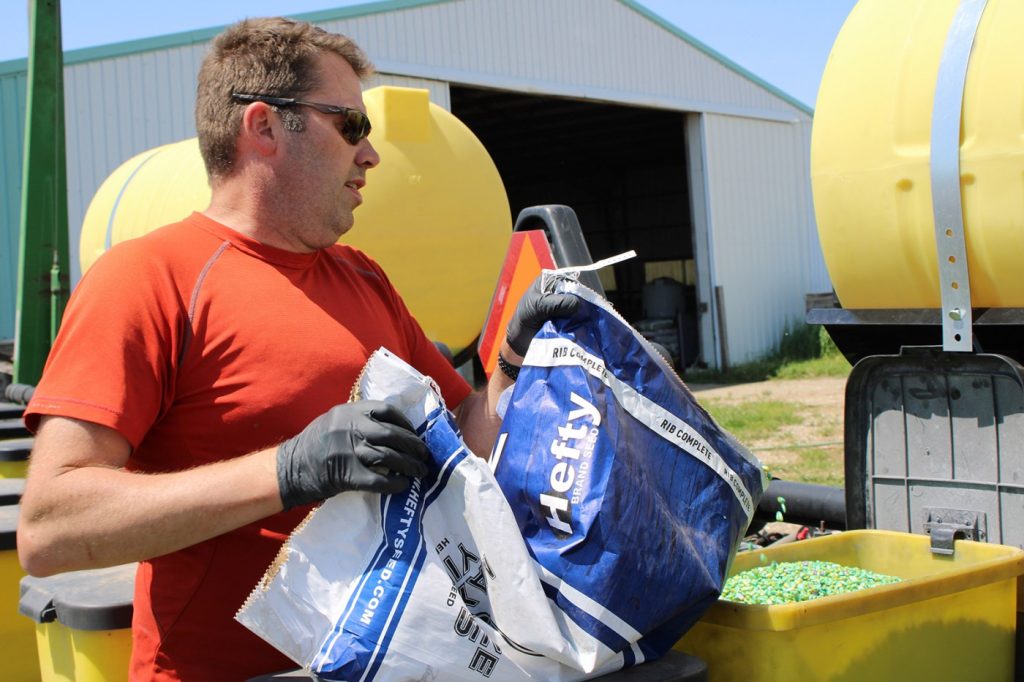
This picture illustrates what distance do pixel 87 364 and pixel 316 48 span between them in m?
0.72

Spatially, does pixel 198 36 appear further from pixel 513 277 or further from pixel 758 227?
pixel 758 227

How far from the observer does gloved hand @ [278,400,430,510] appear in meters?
1.41

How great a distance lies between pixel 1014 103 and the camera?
208cm

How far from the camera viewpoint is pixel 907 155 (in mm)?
2238

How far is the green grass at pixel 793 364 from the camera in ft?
48.4

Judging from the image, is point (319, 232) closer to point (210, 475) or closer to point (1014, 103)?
point (210, 475)

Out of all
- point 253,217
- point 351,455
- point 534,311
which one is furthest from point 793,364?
point 351,455

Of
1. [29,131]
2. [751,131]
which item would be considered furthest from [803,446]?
[751,131]

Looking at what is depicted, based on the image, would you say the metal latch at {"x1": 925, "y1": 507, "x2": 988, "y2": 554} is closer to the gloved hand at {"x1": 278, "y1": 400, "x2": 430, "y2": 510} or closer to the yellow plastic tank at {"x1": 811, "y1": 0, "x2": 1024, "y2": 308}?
the yellow plastic tank at {"x1": 811, "y1": 0, "x2": 1024, "y2": 308}

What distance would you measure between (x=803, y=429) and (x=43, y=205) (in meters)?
6.84

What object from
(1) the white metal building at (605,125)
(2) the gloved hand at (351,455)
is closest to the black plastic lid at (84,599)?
(2) the gloved hand at (351,455)

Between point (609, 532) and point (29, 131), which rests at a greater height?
point (29, 131)

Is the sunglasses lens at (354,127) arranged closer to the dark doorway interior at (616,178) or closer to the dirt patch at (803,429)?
the dirt patch at (803,429)

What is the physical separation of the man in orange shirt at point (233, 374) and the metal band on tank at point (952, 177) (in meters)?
0.99
